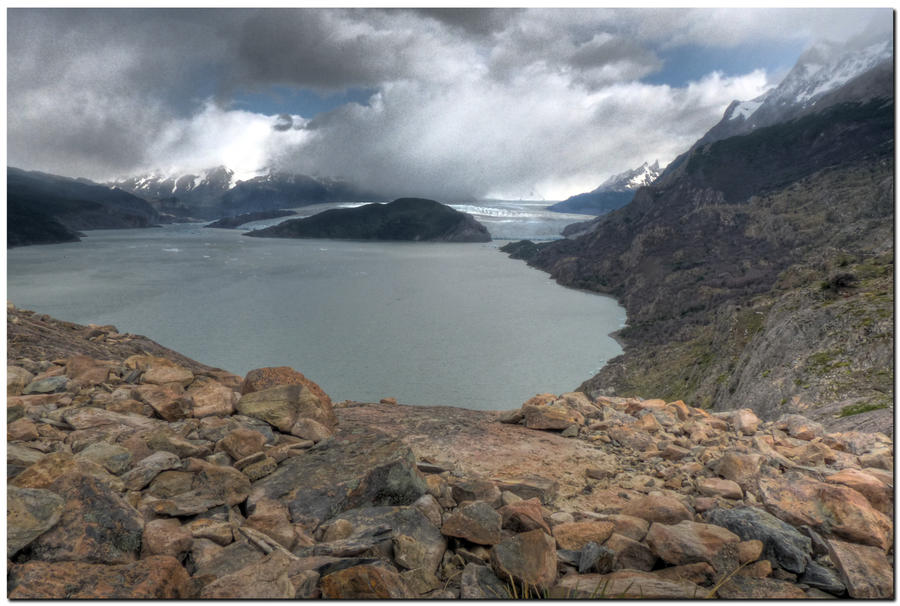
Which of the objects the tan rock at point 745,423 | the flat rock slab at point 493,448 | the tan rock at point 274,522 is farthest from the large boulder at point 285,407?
the tan rock at point 745,423

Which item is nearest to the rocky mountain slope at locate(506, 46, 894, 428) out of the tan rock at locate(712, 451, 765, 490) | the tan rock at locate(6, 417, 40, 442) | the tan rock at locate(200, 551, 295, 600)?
the tan rock at locate(712, 451, 765, 490)

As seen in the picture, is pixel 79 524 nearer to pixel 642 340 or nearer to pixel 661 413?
pixel 661 413

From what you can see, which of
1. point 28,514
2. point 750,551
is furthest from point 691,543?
point 28,514

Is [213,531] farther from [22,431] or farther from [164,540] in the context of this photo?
[22,431]

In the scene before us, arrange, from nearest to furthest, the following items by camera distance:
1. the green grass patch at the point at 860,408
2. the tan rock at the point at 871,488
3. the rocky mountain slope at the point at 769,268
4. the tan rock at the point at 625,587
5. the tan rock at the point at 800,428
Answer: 1. the tan rock at the point at 625,587
2. the tan rock at the point at 871,488
3. the tan rock at the point at 800,428
4. the green grass patch at the point at 860,408
5. the rocky mountain slope at the point at 769,268

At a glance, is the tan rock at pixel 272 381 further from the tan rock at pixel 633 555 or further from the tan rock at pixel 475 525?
the tan rock at pixel 633 555

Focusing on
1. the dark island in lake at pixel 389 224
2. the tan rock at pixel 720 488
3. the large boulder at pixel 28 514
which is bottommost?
the tan rock at pixel 720 488
